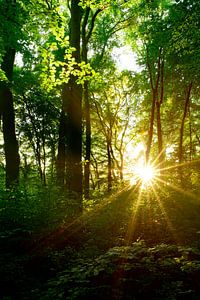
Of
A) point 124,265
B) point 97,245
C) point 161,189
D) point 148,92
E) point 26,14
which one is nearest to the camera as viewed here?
point 124,265

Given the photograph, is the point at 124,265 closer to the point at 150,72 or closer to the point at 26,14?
the point at 26,14

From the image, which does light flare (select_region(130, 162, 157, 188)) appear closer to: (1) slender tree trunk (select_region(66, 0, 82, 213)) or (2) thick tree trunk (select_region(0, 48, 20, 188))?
(1) slender tree trunk (select_region(66, 0, 82, 213))

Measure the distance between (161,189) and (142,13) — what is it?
45.6ft

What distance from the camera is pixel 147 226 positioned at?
367 inches

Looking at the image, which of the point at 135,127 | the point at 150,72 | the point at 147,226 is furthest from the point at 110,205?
the point at 135,127

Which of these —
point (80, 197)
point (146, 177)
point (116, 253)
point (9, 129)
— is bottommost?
point (116, 253)

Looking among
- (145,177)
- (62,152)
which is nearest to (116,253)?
(62,152)

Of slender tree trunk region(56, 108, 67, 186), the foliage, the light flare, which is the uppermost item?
slender tree trunk region(56, 108, 67, 186)

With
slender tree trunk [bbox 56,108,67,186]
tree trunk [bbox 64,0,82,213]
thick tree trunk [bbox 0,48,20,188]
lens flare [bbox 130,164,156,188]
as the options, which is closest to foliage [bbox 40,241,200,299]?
tree trunk [bbox 64,0,82,213]

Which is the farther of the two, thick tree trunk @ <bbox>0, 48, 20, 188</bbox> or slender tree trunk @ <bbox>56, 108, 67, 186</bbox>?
slender tree trunk @ <bbox>56, 108, 67, 186</bbox>

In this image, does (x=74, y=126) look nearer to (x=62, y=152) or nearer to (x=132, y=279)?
(x=62, y=152)

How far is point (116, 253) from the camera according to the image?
15.8ft

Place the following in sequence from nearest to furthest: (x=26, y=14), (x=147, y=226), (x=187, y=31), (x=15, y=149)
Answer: (x=26, y=14)
(x=147, y=226)
(x=187, y=31)
(x=15, y=149)

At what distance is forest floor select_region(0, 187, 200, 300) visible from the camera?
452 cm
